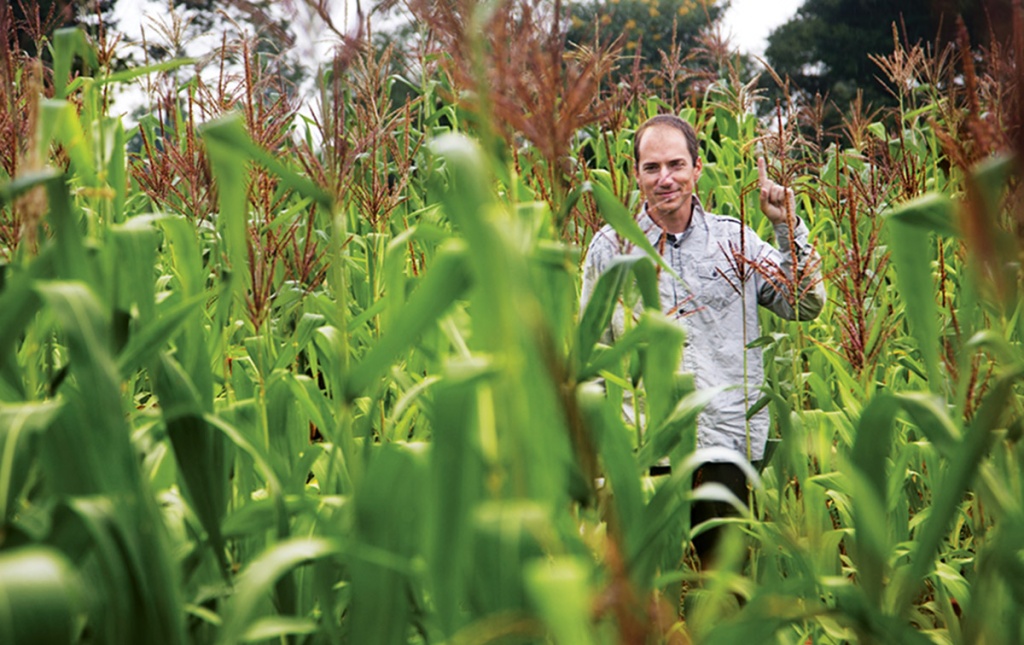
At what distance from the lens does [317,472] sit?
1673 millimetres

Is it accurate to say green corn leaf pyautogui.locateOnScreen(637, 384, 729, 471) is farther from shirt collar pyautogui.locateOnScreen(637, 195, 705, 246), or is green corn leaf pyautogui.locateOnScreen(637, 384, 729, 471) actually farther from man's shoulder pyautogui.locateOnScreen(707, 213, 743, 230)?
man's shoulder pyautogui.locateOnScreen(707, 213, 743, 230)

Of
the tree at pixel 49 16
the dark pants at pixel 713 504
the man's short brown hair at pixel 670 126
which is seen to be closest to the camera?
the tree at pixel 49 16

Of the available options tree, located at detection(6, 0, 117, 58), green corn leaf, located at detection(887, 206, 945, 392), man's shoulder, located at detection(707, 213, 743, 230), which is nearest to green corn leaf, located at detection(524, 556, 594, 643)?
green corn leaf, located at detection(887, 206, 945, 392)

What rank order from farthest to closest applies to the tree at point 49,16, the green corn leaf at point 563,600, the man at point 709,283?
the man at point 709,283 < the tree at point 49,16 < the green corn leaf at point 563,600

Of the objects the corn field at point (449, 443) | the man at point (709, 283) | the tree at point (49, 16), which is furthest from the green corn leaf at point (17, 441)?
the man at point (709, 283)

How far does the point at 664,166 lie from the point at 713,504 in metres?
0.91

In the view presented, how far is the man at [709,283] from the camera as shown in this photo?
2578mm

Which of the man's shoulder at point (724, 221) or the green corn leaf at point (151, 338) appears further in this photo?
the man's shoulder at point (724, 221)

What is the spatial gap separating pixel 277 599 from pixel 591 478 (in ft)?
2.02

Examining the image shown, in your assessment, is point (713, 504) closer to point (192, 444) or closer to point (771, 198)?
point (771, 198)

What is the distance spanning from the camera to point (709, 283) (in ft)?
8.93

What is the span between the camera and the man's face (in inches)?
104

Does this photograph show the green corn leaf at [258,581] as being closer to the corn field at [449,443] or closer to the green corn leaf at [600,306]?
the corn field at [449,443]

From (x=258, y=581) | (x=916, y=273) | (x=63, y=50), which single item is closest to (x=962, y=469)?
(x=916, y=273)
